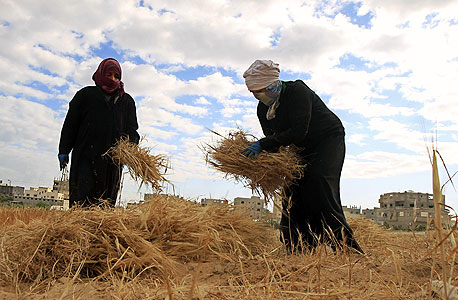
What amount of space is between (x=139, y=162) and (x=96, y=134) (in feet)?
2.36

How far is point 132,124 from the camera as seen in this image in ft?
14.6

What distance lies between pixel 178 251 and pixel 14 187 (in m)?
47.4

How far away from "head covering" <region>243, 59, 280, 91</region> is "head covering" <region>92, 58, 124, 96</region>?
1.63 meters

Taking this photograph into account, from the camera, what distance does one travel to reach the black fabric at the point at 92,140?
4.13 metres

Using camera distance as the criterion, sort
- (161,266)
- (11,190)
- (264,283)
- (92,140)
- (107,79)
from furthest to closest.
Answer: (11,190), (107,79), (92,140), (161,266), (264,283)

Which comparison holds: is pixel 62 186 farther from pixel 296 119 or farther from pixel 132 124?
pixel 296 119

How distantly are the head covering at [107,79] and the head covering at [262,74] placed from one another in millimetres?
1627

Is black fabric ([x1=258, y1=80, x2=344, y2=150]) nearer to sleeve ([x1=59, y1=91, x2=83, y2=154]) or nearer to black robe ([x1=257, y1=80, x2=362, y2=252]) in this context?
black robe ([x1=257, y1=80, x2=362, y2=252])

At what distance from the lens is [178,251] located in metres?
2.52

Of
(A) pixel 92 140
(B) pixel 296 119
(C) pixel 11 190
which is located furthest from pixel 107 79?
(C) pixel 11 190

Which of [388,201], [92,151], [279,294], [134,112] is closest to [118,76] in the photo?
[134,112]

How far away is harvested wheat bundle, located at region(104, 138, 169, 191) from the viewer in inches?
150

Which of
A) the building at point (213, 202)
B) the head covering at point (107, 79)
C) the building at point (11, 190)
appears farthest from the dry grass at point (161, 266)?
the building at point (11, 190)

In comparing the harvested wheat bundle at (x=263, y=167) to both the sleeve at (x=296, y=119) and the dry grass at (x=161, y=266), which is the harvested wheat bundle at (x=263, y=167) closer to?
the sleeve at (x=296, y=119)
